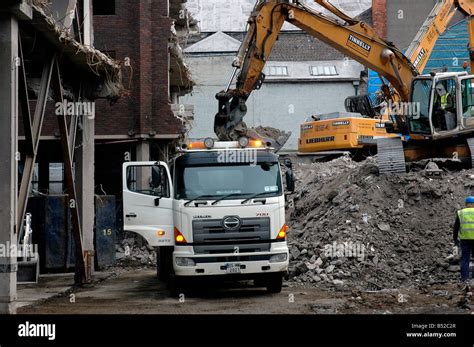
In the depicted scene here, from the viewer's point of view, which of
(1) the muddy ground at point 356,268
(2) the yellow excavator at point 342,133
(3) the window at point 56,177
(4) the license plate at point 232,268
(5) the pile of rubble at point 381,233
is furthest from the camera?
(2) the yellow excavator at point 342,133

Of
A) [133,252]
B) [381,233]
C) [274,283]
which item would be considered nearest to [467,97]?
[381,233]

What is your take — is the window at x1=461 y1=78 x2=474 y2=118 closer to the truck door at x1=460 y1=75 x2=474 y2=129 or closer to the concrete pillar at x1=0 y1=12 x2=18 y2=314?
the truck door at x1=460 y1=75 x2=474 y2=129

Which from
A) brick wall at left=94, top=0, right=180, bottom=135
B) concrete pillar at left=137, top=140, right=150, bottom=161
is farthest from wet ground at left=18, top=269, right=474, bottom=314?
brick wall at left=94, top=0, right=180, bottom=135

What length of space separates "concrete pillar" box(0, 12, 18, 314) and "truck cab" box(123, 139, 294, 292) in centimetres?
361

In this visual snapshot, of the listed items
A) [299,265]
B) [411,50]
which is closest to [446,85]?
[411,50]

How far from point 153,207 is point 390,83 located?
11237 mm

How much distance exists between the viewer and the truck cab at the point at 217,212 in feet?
51.4

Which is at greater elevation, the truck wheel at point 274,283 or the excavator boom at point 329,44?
the excavator boom at point 329,44

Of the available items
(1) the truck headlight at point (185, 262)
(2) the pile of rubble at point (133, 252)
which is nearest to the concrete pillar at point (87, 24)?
(1) the truck headlight at point (185, 262)

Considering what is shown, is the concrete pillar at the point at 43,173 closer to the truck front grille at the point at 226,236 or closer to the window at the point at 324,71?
the truck front grille at the point at 226,236

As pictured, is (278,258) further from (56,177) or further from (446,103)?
(56,177)

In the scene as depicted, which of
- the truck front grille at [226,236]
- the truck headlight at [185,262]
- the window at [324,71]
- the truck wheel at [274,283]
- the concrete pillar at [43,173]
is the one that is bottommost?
the truck wheel at [274,283]

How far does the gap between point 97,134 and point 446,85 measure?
14.1 m

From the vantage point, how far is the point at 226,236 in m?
15.7
